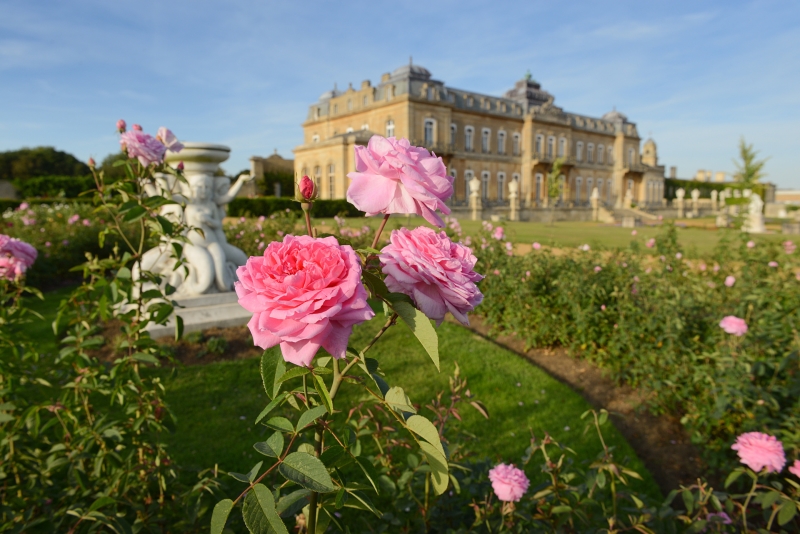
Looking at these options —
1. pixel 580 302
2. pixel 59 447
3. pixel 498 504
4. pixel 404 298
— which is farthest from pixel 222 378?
pixel 404 298

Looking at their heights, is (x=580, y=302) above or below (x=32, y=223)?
below

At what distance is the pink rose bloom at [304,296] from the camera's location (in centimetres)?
58

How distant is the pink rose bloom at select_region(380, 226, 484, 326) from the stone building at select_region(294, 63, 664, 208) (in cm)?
2558

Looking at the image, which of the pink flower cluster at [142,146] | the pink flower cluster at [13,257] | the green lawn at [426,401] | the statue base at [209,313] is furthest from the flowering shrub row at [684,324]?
the pink flower cluster at [13,257]

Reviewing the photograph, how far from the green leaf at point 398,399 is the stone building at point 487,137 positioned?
2554 centimetres

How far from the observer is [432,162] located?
71 cm

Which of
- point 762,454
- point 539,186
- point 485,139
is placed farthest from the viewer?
point 539,186

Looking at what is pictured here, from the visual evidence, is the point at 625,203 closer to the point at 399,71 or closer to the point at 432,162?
the point at 399,71

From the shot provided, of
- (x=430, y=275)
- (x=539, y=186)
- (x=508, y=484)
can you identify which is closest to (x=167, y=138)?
(x=430, y=275)

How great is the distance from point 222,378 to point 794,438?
364 cm

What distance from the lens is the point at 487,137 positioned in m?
34.9

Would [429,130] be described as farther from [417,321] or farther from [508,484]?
[417,321]

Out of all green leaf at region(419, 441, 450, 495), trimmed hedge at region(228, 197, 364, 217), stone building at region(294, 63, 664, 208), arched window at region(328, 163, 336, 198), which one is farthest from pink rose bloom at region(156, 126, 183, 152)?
arched window at region(328, 163, 336, 198)

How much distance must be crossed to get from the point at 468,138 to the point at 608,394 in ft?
105
